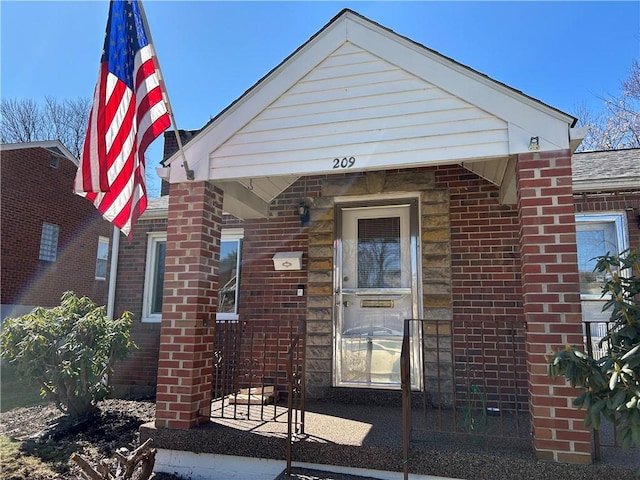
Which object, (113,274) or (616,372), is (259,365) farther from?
(616,372)

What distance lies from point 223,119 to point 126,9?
1.12m

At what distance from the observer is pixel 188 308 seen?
3.84 meters

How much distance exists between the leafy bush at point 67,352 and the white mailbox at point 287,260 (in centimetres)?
240

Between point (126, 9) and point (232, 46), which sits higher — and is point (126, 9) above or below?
below

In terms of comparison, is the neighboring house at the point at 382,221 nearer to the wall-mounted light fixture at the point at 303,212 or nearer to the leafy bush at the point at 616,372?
the wall-mounted light fixture at the point at 303,212

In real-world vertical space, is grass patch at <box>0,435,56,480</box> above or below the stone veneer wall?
below

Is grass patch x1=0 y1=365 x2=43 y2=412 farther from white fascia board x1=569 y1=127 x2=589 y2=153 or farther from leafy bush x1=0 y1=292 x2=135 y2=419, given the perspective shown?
white fascia board x1=569 y1=127 x2=589 y2=153

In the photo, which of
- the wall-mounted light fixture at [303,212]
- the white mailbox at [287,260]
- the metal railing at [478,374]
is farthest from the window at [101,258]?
the metal railing at [478,374]

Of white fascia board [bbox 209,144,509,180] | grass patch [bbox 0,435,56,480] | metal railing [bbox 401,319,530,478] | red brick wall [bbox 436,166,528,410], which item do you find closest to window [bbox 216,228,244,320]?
white fascia board [bbox 209,144,509,180]

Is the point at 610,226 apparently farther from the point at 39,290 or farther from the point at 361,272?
the point at 39,290

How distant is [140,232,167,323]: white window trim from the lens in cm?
691

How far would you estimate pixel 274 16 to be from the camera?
22.6 feet

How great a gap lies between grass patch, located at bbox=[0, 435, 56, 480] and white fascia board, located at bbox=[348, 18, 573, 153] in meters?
4.96

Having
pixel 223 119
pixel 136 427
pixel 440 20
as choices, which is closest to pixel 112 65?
pixel 223 119
